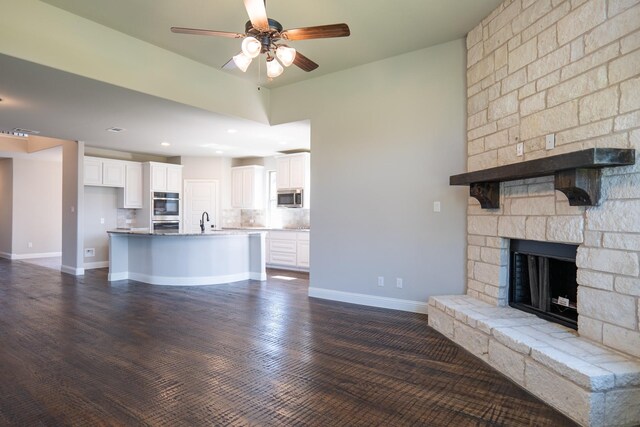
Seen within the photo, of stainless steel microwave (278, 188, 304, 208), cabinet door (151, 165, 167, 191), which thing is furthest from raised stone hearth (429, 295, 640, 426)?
cabinet door (151, 165, 167, 191)

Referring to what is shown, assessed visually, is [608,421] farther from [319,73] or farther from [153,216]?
[153,216]

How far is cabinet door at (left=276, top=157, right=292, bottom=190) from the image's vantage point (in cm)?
808

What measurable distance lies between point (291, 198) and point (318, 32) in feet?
17.7

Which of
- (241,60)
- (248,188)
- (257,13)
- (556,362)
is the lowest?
(556,362)

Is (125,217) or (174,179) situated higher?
(174,179)

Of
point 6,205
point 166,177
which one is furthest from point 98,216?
point 6,205

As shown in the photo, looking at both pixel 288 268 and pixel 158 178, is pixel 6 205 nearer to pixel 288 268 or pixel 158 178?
pixel 158 178

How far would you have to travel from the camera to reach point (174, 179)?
29.6 feet

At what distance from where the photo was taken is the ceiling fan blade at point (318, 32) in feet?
8.86

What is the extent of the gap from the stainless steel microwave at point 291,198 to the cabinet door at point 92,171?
396 centimetres

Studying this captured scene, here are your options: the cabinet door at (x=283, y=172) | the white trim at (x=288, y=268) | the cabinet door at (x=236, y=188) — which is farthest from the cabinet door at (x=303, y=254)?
the cabinet door at (x=236, y=188)

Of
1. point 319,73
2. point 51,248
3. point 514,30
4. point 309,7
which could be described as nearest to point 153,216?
point 51,248

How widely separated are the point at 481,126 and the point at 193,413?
3604 millimetres

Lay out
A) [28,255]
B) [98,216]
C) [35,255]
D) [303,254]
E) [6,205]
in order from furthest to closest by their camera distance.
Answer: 1. [35,255]
2. [28,255]
3. [6,205]
4. [98,216]
5. [303,254]
